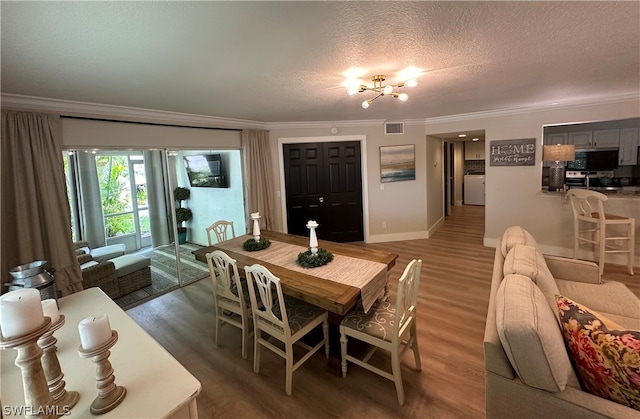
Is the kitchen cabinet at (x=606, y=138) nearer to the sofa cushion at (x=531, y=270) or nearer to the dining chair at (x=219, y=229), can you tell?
the sofa cushion at (x=531, y=270)

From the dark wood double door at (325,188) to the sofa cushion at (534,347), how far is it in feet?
13.8

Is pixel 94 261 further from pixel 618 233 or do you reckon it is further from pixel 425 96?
pixel 618 233

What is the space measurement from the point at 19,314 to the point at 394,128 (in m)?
5.38

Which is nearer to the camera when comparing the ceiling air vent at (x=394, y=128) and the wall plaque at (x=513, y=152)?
the wall plaque at (x=513, y=152)

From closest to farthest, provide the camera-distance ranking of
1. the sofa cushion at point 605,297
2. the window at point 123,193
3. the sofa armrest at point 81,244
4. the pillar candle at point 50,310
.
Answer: the pillar candle at point 50,310, the sofa cushion at point 605,297, the sofa armrest at point 81,244, the window at point 123,193

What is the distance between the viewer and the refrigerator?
9.00 meters

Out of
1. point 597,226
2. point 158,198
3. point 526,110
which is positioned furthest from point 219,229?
point 597,226

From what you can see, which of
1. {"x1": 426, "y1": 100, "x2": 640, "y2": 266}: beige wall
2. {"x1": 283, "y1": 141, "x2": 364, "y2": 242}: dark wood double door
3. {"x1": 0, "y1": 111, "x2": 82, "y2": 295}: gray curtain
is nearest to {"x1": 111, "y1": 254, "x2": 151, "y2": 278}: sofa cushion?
{"x1": 0, "y1": 111, "x2": 82, "y2": 295}: gray curtain

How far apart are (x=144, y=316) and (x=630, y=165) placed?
8.42 meters

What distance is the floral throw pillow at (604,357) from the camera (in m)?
1.11

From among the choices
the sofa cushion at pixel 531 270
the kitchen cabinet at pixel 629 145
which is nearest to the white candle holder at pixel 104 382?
the sofa cushion at pixel 531 270

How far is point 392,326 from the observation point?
6.59 ft

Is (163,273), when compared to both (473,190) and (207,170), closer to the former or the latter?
(207,170)

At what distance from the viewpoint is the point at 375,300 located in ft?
7.39
